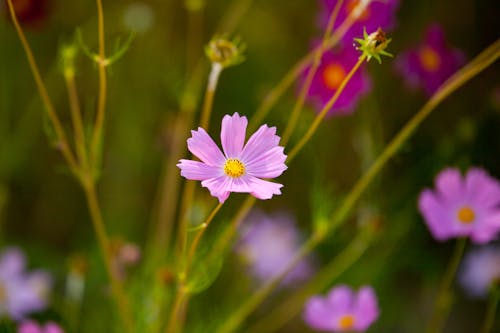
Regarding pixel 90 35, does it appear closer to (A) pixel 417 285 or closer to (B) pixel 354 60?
(B) pixel 354 60

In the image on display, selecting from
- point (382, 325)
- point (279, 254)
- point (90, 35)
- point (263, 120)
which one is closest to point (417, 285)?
point (382, 325)

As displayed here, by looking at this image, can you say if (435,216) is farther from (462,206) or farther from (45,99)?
(45,99)

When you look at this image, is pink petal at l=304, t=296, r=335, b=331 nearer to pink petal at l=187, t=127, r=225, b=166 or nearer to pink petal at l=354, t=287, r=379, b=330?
pink petal at l=354, t=287, r=379, b=330

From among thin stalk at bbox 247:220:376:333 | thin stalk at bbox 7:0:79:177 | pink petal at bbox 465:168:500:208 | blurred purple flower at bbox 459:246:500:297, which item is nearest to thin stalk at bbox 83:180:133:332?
thin stalk at bbox 7:0:79:177

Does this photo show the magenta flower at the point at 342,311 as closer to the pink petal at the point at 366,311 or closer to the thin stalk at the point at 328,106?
the pink petal at the point at 366,311

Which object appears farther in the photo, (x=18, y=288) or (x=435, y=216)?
(x=18, y=288)

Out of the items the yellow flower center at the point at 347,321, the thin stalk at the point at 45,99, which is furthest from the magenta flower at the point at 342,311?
the thin stalk at the point at 45,99

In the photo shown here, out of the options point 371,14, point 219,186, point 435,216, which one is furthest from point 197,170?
point 371,14
